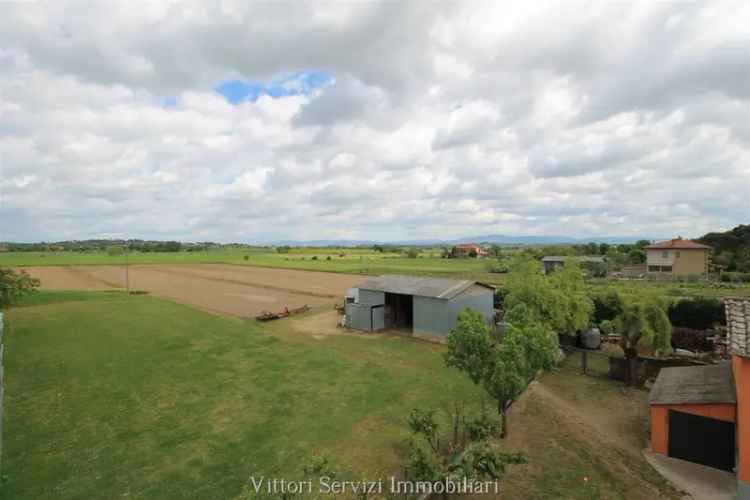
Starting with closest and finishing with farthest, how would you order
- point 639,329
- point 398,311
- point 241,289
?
point 639,329, point 398,311, point 241,289

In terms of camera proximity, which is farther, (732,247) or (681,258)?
(732,247)

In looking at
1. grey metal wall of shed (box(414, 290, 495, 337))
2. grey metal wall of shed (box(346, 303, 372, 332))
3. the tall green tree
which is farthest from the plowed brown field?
the tall green tree

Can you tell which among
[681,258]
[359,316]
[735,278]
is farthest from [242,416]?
[681,258]

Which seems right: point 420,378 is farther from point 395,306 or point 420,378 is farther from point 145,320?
point 145,320

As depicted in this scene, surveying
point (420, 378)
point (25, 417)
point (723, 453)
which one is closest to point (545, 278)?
point (420, 378)

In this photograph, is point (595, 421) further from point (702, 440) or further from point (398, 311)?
point (398, 311)

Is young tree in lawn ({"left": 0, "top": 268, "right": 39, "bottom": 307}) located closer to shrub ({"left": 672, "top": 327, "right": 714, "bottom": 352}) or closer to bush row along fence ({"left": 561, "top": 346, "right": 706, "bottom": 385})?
bush row along fence ({"left": 561, "top": 346, "right": 706, "bottom": 385})
